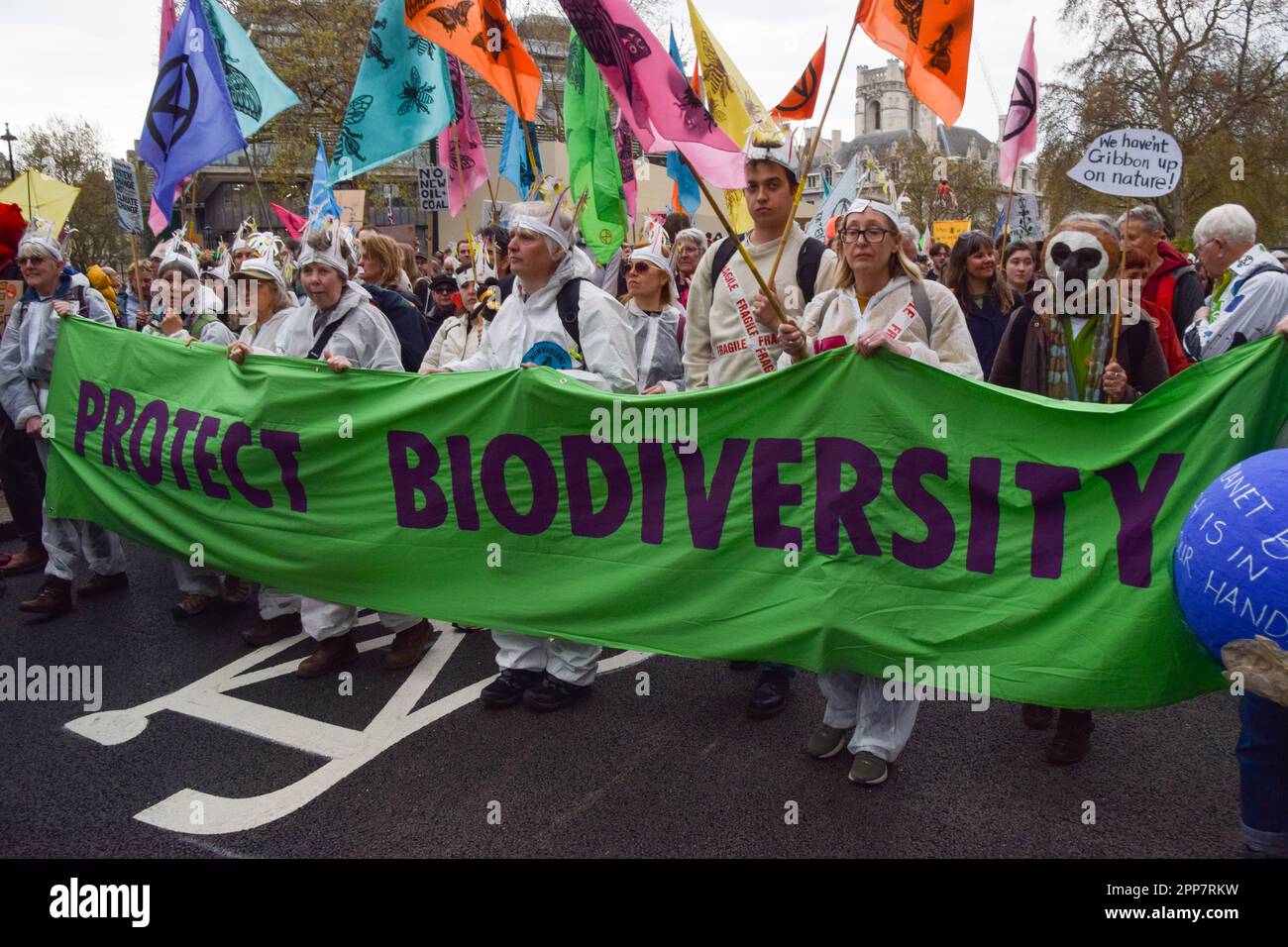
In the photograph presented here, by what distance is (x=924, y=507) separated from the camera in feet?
10.9

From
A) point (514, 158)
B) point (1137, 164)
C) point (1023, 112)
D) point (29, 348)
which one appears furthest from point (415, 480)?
point (514, 158)

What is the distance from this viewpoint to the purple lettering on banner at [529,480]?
3.92m

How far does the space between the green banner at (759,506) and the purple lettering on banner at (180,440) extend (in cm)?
1

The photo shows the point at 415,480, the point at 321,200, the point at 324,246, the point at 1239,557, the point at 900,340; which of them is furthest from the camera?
the point at 321,200

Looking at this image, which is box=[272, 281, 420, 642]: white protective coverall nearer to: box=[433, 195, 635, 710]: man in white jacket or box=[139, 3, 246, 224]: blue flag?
box=[433, 195, 635, 710]: man in white jacket

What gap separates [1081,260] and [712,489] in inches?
68.0

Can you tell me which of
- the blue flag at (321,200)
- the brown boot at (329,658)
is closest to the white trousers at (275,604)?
the brown boot at (329,658)

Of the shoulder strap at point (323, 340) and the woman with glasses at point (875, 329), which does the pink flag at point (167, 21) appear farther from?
the woman with glasses at point (875, 329)

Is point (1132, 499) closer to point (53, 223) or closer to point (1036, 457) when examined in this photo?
point (1036, 457)

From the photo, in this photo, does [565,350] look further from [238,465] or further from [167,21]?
[167,21]

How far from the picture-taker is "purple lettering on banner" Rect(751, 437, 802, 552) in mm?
3502

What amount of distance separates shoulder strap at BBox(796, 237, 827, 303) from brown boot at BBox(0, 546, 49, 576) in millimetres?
5054

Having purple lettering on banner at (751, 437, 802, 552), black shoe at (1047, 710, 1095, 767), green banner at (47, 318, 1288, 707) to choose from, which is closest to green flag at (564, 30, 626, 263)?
green banner at (47, 318, 1288, 707)

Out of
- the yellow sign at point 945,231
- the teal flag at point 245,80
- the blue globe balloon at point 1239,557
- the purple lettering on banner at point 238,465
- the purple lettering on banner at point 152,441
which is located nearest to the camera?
the blue globe balloon at point 1239,557
